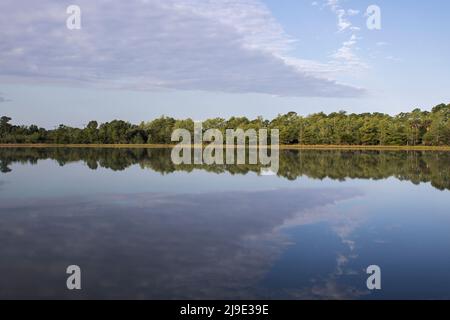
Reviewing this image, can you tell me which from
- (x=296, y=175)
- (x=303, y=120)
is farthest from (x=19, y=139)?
(x=296, y=175)

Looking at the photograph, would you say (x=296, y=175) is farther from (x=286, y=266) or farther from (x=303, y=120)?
(x=303, y=120)

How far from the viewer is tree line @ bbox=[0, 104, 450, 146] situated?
55719 mm

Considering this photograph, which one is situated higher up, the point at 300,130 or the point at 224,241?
the point at 300,130

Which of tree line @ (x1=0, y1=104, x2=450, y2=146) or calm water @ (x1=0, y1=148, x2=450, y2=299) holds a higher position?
tree line @ (x1=0, y1=104, x2=450, y2=146)

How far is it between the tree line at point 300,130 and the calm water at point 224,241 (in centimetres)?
4409

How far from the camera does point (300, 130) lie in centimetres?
6406

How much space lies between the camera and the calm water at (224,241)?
5285 millimetres

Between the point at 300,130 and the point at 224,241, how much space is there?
57841 mm

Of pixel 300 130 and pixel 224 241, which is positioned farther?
pixel 300 130

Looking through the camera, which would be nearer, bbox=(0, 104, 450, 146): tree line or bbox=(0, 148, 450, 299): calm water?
bbox=(0, 148, 450, 299): calm water

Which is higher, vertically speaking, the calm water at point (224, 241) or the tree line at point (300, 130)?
the tree line at point (300, 130)

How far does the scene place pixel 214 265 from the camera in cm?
613

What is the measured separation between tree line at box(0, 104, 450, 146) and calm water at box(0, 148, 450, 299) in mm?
44089
